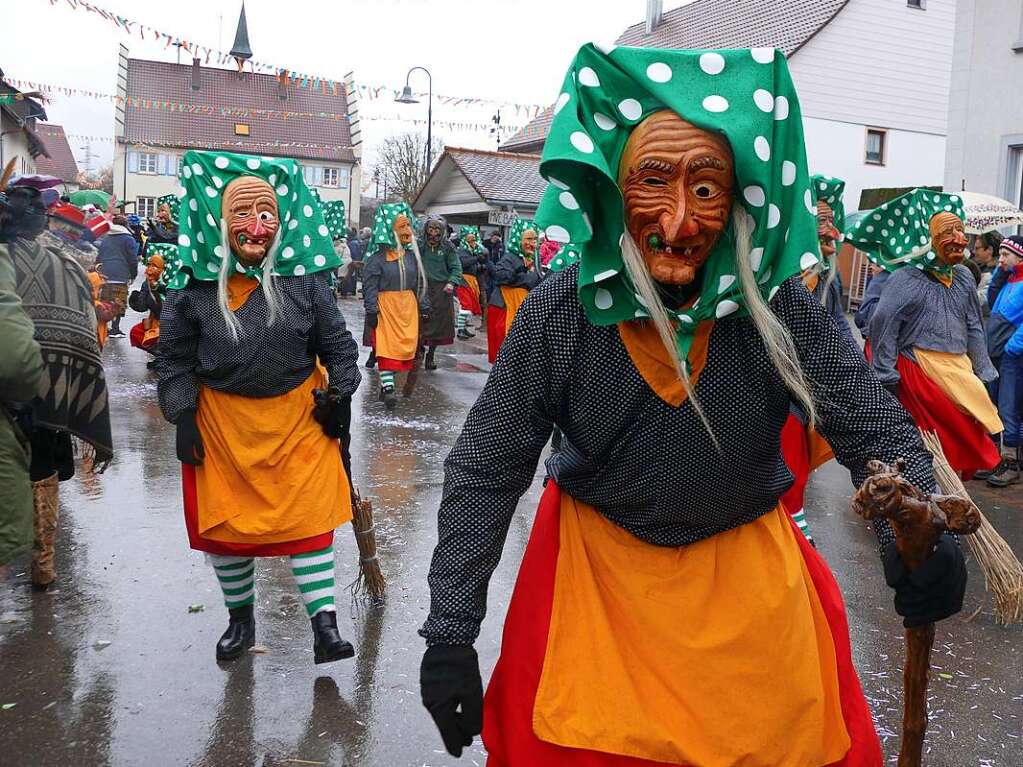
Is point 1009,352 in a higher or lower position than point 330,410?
higher

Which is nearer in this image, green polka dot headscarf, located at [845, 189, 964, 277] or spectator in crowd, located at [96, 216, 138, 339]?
green polka dot headscarf, located at [845, 189, 964, 277]

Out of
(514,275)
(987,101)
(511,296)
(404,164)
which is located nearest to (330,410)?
(514,275)

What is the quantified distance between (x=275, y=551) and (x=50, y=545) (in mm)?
1484

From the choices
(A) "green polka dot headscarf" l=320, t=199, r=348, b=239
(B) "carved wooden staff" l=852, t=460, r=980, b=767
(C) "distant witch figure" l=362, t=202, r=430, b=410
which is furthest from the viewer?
(C) "distant witch figure" l=362, t=202, r=430, b=410

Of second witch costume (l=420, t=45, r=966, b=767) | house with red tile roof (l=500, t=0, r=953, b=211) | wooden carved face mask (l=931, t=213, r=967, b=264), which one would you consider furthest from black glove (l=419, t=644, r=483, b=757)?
house with red tile roof (l=500, t=0, r=953, b=211)

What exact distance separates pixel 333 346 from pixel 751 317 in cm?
253

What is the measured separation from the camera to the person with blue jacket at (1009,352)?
8.18 metres

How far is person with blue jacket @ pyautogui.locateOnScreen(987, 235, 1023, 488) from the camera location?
26.8 feet

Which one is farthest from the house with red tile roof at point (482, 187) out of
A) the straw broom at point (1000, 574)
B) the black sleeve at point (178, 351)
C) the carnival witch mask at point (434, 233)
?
the black sleeve at point (178, 351)

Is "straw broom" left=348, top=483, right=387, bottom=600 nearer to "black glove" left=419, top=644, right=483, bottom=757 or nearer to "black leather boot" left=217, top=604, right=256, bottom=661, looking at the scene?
"black leather boot" left=217, top=604, right=256, bottom=661

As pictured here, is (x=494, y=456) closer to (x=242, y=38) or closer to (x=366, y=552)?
(x=366, y=552)

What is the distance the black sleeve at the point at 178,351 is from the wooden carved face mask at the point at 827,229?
11.5ft

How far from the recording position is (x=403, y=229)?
1098 centimetres

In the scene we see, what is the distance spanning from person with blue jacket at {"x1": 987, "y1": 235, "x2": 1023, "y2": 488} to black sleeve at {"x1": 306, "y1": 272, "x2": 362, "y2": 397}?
18.2 feet
